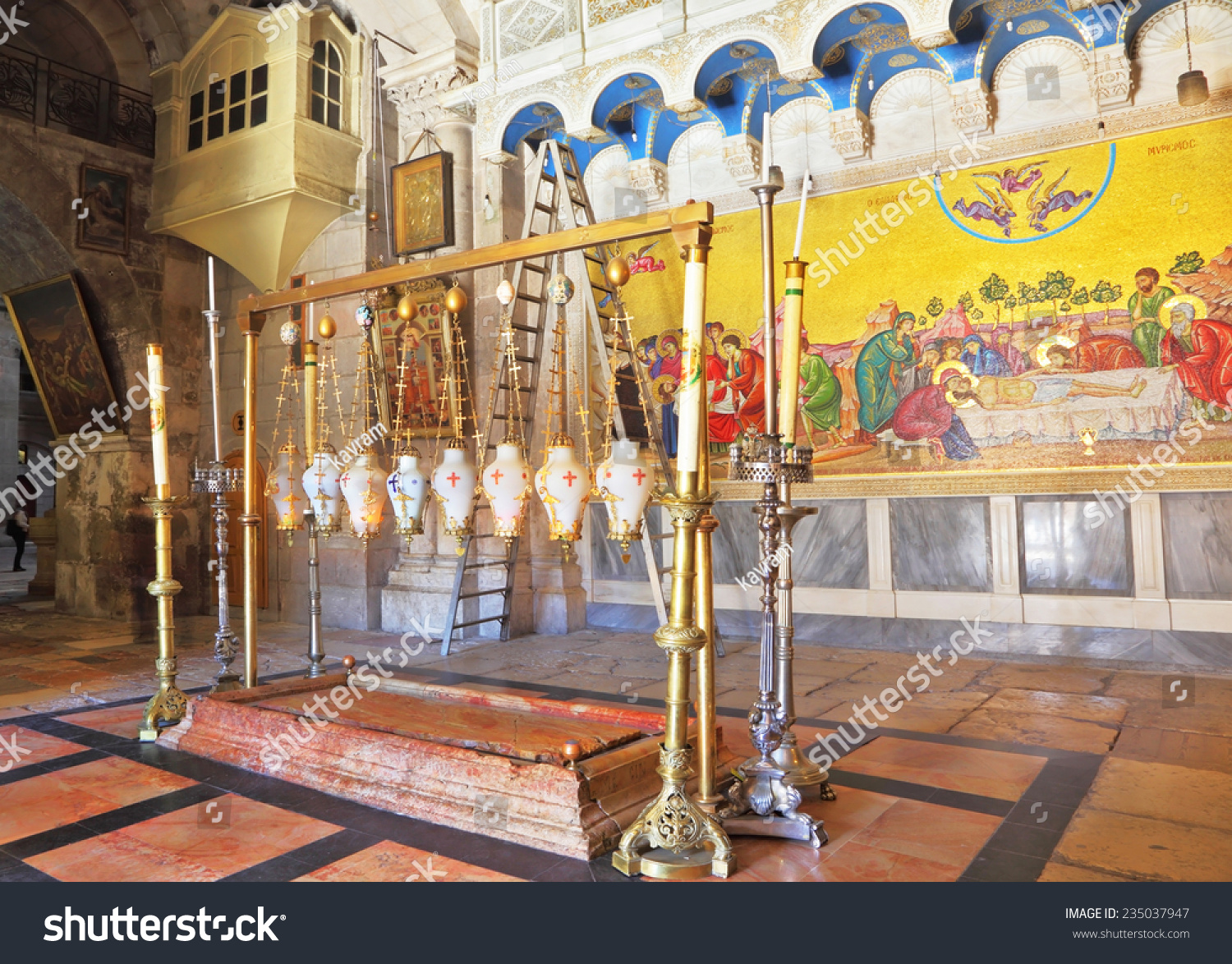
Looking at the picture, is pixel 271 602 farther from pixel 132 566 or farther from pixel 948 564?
pixel 948 564

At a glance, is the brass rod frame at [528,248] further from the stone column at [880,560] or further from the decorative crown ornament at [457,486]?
the stone column at [880,560]

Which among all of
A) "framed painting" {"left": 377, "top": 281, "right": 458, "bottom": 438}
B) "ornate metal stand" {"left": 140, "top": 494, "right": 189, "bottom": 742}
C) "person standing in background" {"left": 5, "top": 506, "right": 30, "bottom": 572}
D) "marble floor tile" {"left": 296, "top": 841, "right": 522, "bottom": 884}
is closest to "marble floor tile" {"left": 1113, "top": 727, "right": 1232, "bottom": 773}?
"marble floor tile" {"left": 296, "top": 841, "right": 522, "bottom": 884}

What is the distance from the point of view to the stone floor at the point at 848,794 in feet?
8.09

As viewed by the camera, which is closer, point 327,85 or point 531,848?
point 531,848

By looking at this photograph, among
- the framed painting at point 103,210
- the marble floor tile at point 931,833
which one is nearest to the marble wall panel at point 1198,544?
the marble floor tile at point 931,833

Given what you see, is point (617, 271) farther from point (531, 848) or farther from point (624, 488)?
point (531, 848)

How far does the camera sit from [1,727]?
14.1 ft

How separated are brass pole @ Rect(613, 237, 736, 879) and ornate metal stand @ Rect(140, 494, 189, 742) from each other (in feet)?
8.43

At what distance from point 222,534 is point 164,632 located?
54cm

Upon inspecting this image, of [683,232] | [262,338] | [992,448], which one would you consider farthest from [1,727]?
[992,448]

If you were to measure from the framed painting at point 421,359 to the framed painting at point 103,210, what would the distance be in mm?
3387

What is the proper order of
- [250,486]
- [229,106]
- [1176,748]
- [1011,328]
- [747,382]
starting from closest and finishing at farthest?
1. [1176,748]
2. [250,486]
3. [1011,328]
4. [747,382]
5. [229,106]

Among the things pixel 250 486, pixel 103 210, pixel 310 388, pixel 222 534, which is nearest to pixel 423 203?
pixel 103 210

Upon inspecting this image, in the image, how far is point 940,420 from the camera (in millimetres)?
6109
